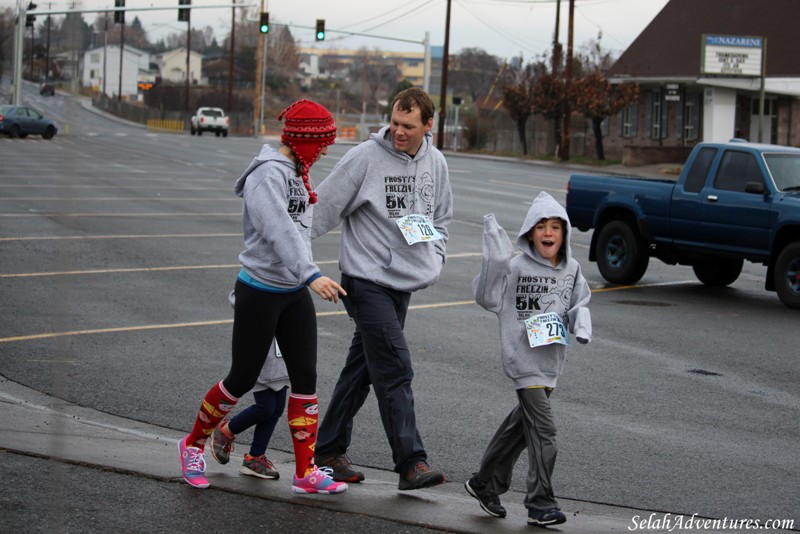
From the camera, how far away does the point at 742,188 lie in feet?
46.0

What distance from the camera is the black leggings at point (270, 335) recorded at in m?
5.52

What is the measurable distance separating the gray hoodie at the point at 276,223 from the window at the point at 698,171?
970cm

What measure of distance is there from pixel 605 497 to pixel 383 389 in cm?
126

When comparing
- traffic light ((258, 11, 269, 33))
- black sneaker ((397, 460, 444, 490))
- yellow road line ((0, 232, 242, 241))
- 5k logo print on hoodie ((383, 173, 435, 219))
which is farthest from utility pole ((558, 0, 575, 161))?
black sneaker ((397, 460, 444, 490))

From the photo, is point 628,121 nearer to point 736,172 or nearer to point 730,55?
point 730,55

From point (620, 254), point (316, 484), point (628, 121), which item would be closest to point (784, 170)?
point (620, 254)

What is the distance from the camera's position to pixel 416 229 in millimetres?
5840

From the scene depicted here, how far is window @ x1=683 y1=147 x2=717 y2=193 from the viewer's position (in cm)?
1445

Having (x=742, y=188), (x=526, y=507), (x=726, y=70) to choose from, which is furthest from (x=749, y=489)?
(x=726, y=70)

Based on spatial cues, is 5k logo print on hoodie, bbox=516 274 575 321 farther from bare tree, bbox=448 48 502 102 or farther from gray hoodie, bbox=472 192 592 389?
bare tree, bbox=448 48 502 102

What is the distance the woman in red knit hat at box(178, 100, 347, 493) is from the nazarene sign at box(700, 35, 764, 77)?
4227 cm

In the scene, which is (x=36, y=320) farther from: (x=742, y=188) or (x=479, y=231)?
(x=479, y=231)

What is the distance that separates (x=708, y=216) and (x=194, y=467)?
985 cm

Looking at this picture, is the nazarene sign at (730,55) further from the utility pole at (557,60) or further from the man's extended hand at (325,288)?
the man's extended hand at (325,288)
